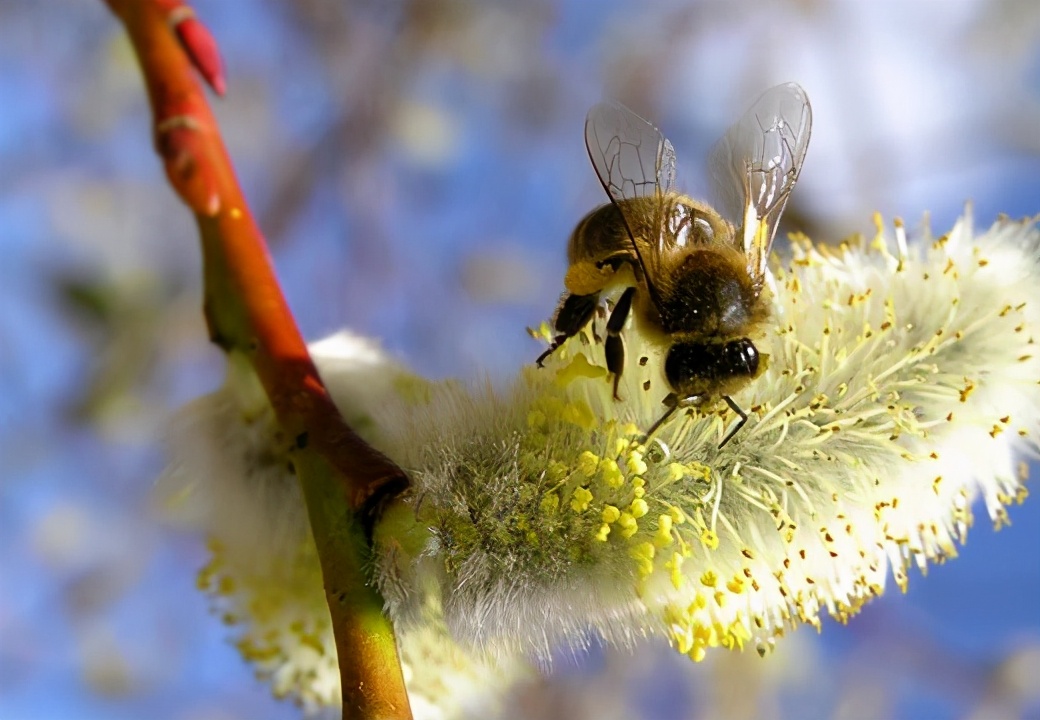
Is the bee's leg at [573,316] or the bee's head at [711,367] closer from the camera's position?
the bee's head at [711,367]

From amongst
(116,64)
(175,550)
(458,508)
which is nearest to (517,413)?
(458,508)

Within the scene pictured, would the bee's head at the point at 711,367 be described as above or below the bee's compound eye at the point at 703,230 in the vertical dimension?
below

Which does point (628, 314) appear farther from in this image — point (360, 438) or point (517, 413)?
point (360, 438)

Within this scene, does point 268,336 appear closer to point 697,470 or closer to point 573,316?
point 573,316

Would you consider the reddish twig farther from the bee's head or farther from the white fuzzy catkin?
the bee's head

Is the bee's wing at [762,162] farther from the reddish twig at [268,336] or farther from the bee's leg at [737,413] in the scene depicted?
the reddish twig at [268,336]

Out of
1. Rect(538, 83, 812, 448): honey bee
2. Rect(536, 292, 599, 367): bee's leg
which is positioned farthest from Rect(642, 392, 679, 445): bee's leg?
Rect(536, 292, 599, 367): bee's leg

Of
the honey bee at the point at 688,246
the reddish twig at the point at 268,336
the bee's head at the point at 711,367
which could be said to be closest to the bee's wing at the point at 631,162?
the honey bee at the point at 688,246

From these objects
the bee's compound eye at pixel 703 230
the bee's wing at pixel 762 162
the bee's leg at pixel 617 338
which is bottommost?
the bee's leg at pixel 617 338
